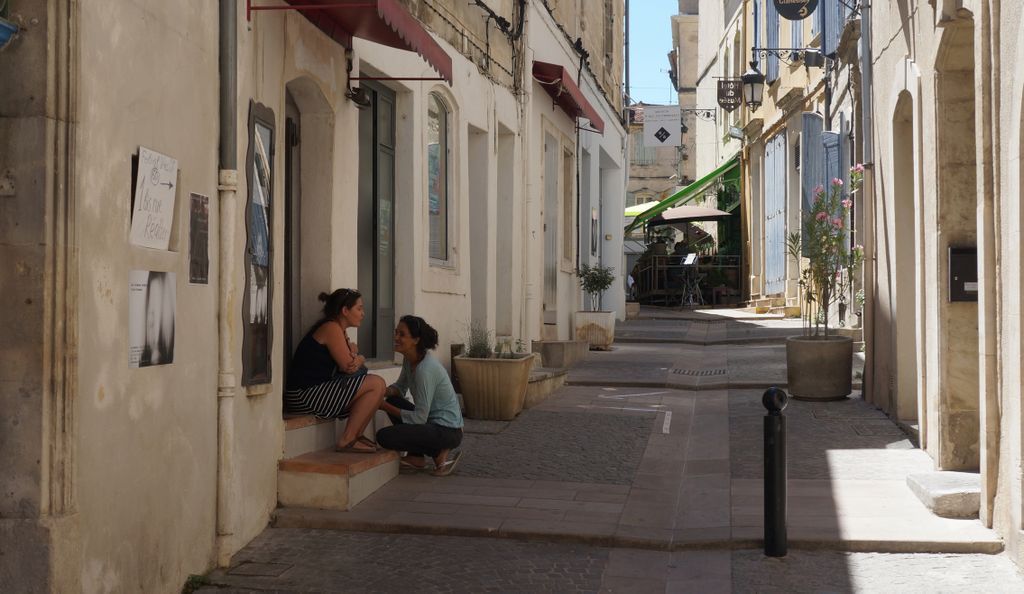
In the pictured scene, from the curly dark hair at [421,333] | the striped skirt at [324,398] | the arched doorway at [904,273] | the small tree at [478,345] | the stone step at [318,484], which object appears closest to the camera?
the stone step at [318,484]

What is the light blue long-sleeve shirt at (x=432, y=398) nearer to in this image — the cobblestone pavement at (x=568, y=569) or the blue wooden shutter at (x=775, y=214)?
the cobblestone pavement at (x=568, y=569)

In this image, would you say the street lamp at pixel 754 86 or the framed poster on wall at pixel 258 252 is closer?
the framed poster on wall at pixel 258 252

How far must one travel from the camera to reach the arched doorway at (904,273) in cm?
896

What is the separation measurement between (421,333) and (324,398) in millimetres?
851

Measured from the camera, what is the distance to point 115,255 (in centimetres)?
451

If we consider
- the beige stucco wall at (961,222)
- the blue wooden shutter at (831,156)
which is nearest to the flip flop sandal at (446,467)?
the beige stucco wall at (961,222)

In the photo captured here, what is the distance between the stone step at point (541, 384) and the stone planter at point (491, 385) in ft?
2.13

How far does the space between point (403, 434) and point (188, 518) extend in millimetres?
2230

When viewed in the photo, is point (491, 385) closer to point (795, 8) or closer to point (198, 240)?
point (198, 240)

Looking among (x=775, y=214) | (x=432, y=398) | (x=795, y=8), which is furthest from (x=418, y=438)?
(x=775, y=214)

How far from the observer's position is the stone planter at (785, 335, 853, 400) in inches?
406

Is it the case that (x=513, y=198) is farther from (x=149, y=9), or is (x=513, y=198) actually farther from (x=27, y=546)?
(x=27, y=546)

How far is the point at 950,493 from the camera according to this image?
20.1 ft

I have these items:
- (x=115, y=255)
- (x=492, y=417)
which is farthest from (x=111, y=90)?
(x=492, y=417)
